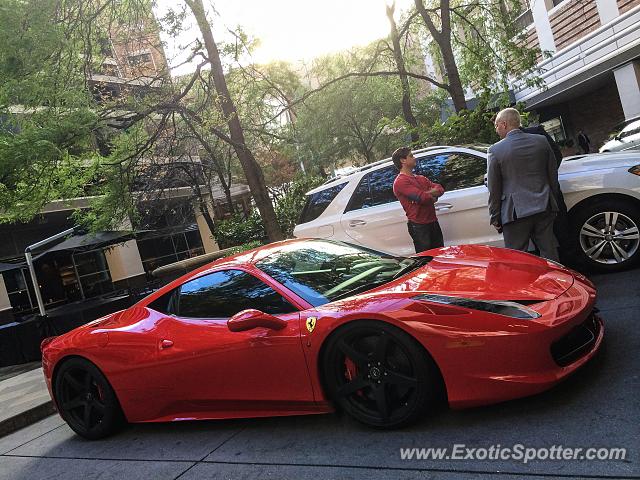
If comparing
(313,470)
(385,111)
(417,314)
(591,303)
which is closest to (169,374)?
(313,470)

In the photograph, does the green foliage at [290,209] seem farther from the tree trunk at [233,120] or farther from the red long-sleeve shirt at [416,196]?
the red long-sleeve shirt at [416,196]

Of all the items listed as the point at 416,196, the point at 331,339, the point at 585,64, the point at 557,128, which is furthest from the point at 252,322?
the point at 557,128

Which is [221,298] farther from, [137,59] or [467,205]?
[137,59]

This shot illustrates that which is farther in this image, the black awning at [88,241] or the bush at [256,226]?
the bush at [256,226]

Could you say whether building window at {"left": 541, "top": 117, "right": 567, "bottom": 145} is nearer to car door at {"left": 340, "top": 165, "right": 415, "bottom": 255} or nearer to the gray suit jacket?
car door at {"left": 340, "top": 165, "right": 415, "bottom": 255}

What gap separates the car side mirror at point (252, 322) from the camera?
10.8ft

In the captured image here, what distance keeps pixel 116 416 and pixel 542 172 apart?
13.4 ft

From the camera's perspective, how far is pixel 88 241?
12.3 metres

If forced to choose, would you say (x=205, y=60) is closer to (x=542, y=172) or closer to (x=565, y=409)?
(x=542, y=172)

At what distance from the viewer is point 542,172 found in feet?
15.8

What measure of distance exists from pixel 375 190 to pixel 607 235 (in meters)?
2.63

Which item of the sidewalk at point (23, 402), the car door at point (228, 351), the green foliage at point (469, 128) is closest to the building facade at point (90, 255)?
the sidewalk at point (23, 402)

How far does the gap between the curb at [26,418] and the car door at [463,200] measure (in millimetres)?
4888

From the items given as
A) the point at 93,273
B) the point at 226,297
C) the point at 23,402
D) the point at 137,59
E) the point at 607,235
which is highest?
the point at 137,59
